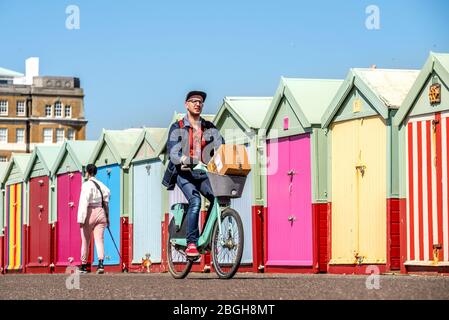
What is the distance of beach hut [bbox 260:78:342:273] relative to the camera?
17.7 meters

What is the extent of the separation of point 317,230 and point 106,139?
906cm

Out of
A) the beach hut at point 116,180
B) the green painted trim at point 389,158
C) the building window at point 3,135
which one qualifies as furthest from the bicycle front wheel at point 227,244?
the building window at point 3,135

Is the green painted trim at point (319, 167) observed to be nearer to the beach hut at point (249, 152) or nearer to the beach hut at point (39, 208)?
the beach hut at point (249, 152)

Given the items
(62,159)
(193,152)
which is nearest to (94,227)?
(193,152)

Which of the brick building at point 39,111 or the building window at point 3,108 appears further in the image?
the building window at point 3,108

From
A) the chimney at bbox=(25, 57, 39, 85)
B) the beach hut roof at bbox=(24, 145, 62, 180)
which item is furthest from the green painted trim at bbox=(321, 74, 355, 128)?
the chimney at bbox=(25, 57, 39, 85)

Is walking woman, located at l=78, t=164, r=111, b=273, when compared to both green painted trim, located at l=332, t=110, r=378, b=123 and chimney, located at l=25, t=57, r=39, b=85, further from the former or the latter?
chimney, located at l=25, t=57, r=39, b=85

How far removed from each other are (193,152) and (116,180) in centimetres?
1220

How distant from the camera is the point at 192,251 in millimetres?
13133

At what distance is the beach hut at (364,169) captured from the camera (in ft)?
52.0

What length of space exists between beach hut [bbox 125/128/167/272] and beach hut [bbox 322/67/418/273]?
19.8 feet

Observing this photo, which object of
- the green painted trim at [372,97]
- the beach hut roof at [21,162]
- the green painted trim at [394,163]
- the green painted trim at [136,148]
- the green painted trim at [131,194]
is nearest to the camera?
the green painted trim at [394,163]

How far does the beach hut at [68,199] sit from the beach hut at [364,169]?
10840 mm
